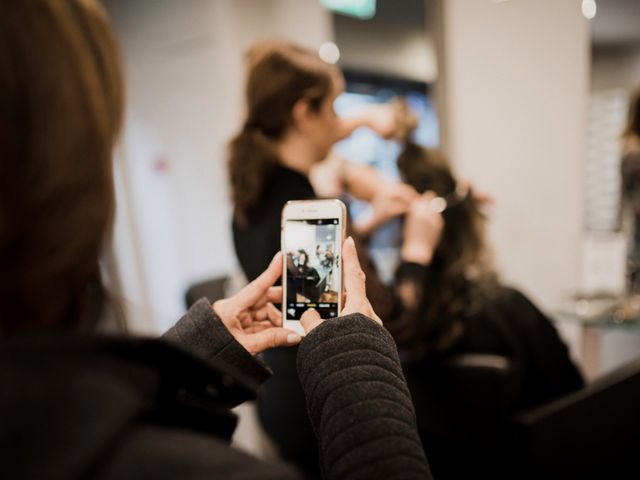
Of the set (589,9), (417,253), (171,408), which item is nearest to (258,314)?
(171,408)

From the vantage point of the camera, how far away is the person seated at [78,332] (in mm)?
262


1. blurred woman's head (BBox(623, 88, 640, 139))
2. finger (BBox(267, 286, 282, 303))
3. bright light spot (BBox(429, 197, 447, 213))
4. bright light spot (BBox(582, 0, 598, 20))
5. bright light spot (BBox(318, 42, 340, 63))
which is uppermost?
bright light spot (BBox(318, 42, 340, 63))

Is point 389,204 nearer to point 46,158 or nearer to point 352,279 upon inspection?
point 352,279

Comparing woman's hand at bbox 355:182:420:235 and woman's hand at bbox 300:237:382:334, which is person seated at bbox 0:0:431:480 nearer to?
woman's hand at bbox 300:237:382:334

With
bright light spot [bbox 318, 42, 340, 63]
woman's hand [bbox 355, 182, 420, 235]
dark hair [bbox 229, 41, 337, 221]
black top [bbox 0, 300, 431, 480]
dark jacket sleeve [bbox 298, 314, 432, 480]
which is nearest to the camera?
black top [bbox 0, 300, 431, 480]

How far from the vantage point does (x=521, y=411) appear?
1079 millimetres

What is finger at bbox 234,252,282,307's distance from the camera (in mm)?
510

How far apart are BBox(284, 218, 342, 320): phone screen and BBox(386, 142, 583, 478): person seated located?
1.39ft

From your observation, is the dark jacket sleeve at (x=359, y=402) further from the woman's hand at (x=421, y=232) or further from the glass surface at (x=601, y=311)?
the glass surface at (x=601, y=311)

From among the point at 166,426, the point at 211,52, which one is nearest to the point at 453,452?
the point at 166,426

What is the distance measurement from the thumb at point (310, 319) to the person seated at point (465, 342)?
1.45 feet

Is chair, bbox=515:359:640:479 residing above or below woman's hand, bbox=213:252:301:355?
below

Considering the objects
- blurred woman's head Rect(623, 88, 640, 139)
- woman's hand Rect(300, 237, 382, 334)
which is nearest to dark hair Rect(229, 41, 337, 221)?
woman's hand Rect(300, 237, 382, 334)

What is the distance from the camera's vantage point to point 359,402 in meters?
0.39
